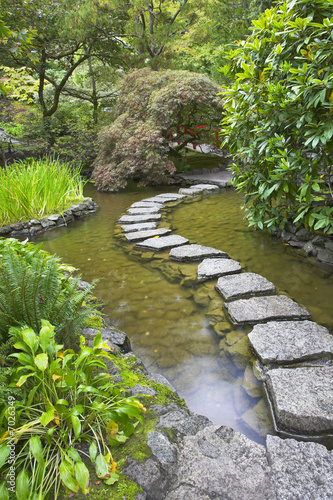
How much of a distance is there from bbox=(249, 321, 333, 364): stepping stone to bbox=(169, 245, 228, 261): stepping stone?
55.1 inches

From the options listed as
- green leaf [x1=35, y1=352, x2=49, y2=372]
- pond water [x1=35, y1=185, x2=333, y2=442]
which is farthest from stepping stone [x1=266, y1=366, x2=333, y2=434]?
green leaf [x1=35, y1=352, x2=49, y2=372]

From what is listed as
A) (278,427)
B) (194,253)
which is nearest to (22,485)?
(278,427)

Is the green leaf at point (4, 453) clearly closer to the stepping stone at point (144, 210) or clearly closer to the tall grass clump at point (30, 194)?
the tall grass clump at point (30, 194)

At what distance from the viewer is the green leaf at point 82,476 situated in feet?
3.15

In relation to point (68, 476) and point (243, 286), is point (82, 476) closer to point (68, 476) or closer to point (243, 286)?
point (68, 476)

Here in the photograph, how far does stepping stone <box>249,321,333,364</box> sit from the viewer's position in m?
1.90

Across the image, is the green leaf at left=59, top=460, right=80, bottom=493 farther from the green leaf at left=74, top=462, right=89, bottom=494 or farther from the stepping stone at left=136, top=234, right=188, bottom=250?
the stepping stone at left=136, top=234, right=188, bottom=250

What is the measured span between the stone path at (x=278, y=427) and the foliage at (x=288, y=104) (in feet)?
3.22

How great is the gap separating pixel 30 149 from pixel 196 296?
11.0 metres

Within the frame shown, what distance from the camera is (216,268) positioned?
315cm

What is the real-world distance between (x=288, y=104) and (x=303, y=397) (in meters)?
2.39

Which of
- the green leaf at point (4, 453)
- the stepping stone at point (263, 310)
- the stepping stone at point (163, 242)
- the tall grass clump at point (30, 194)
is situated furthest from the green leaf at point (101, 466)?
the tall grass clump at point (30, 194)

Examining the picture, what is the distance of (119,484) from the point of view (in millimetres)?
1048

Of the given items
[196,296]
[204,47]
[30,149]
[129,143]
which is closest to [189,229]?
[196,296]
